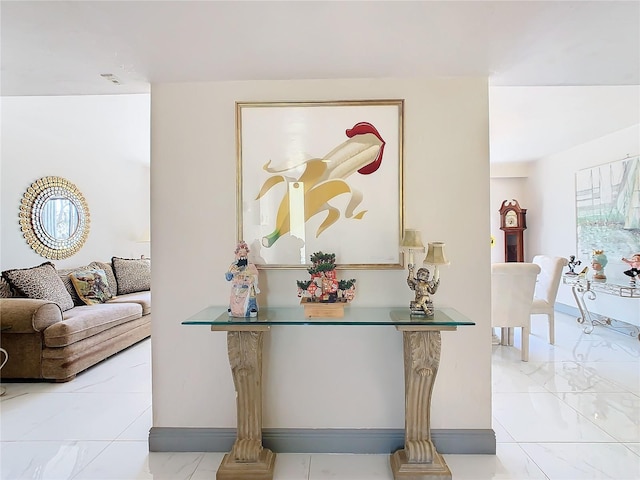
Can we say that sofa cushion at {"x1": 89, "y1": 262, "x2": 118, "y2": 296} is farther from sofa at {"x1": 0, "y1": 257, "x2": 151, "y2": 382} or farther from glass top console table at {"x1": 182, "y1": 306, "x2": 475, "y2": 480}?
glass top console table at {"x1": 182, "y1": 306, "x2": 475, "y2": 480}

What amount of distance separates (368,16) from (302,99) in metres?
0.71

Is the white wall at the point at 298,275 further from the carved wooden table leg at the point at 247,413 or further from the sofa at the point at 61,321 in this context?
the sofa at the point at 61,321

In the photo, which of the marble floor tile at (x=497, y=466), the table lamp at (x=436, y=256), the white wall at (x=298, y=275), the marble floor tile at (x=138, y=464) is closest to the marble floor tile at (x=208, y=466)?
the marble floor tile at (x=138, y=464)

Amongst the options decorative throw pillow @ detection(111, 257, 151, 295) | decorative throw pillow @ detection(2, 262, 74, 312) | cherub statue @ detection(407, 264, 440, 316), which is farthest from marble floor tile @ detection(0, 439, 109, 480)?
decorative throw pillow @ detection(111, 257, 151, 295)

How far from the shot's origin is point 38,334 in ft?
10.4

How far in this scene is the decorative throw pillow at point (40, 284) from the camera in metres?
3.51

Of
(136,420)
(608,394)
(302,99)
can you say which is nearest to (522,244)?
(608,394)

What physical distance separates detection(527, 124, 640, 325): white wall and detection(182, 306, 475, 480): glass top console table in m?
3.99

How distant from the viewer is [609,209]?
471cm

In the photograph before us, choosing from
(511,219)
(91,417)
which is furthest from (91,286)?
(511,219)

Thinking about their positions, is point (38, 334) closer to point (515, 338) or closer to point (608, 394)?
point (608, 394)

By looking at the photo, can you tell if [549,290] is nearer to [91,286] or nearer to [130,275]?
[91,286]

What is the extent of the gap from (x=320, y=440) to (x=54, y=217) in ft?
14.0

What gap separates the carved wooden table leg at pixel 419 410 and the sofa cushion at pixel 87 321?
9.51ft
